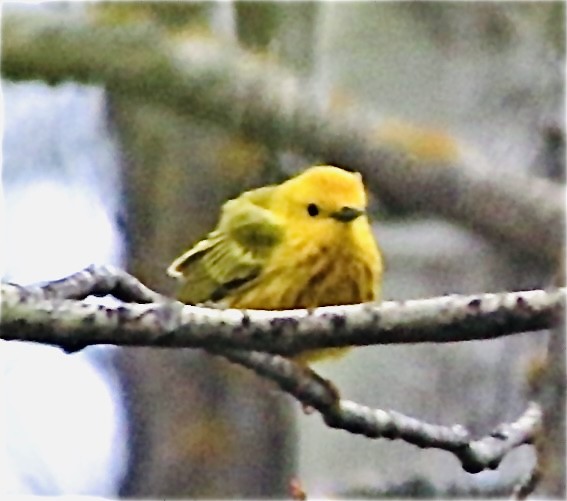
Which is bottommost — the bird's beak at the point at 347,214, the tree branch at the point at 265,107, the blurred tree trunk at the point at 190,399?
the blurred tree trunk at the point at 190,399

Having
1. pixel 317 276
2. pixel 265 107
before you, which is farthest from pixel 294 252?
pixel 265 107

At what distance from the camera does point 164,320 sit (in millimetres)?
775

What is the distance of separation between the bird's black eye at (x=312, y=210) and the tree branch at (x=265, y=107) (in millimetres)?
48

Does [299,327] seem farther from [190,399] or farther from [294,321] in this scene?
[190,399]

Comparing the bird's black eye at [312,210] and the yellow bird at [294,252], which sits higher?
the bird's black eye at [312,210]

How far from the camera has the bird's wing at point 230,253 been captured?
31.8 inches

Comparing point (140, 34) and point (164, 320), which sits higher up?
point (140, 34)

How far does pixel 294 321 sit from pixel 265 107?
0.62ft

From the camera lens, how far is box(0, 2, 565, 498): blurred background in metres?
0.81

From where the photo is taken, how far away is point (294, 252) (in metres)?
0.82

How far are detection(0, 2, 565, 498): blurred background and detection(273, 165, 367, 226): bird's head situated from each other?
0.07 feet

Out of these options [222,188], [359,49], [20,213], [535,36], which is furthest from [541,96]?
[20,213]

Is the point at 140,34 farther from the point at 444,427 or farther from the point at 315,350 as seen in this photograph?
the point at 444,427

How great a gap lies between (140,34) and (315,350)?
30 centimetres
